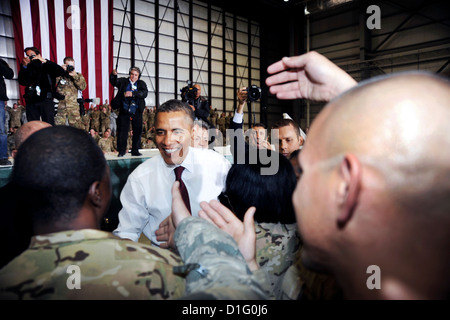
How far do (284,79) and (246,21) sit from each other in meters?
15.8

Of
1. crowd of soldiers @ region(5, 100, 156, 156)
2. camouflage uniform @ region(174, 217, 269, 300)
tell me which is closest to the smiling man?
camouflage uniform @ region(174, 217, 269, 300)

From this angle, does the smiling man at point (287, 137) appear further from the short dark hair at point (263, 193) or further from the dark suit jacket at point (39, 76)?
the dark suit jacket at point (39, 76)

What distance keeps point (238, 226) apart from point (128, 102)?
482 cm

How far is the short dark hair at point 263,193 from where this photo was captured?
1244 mm

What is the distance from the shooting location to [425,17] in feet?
39.4

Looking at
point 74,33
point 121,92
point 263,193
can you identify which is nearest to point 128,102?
point 121,92

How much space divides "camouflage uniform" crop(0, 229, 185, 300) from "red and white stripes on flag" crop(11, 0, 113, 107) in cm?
976

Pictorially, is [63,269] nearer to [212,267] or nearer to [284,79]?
[212,267]

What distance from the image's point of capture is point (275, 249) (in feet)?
A: 4.02

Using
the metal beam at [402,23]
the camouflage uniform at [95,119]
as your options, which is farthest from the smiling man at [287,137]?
the metal beam at [402,23]

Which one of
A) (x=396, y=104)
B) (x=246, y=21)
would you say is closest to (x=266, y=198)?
(x=396, y=104)

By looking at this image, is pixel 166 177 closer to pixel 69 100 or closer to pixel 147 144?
pixel 69 100

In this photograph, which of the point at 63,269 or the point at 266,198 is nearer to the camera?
the point at 63,269
